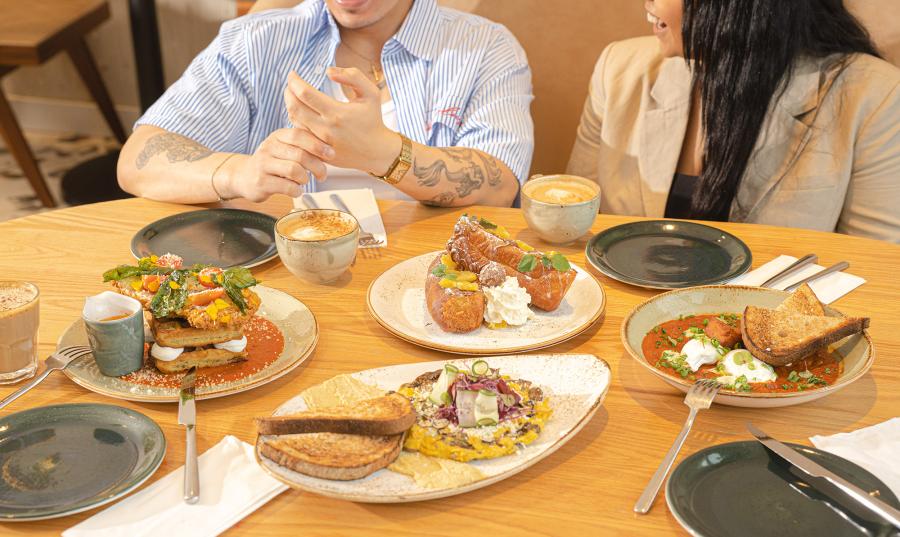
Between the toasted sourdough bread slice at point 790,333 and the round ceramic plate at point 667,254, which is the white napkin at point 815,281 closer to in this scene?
the round ceramic plate at point 667,254

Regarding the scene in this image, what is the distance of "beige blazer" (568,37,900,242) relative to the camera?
1.99 meters

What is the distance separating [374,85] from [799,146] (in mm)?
1069

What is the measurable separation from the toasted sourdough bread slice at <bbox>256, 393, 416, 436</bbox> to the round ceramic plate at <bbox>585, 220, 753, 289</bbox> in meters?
0.62

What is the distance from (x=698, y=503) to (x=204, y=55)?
5.97ft

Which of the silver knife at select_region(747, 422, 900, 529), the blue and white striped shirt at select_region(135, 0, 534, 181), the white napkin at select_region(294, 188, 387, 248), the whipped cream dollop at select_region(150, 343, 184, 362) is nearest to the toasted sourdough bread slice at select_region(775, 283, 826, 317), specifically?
the silver knife at select_region(747, 422, 900, 529)

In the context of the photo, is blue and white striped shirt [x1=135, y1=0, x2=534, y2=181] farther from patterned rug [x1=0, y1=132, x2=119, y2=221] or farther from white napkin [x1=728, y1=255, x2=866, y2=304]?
patterned rug [x1=0, y1=132, x2=119, y2=221]

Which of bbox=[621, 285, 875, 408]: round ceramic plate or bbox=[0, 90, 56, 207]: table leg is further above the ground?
bbox=[621, 285, 875, 408]: round ceramic plate

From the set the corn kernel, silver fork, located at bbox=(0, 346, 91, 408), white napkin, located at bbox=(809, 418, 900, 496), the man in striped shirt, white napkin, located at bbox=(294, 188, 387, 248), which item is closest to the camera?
white napkin, located at bbox=(809, 418, 900, 496)

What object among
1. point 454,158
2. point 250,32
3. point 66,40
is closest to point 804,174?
point 454,158

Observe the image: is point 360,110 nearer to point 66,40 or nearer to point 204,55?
point 204,55

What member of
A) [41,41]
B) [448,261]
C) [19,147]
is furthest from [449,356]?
[19,147]

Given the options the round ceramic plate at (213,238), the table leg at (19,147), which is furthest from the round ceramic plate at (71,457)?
the table leg at (19,147)

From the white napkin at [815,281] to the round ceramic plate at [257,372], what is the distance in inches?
29.7

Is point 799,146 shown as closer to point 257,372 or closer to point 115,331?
point 257,372
